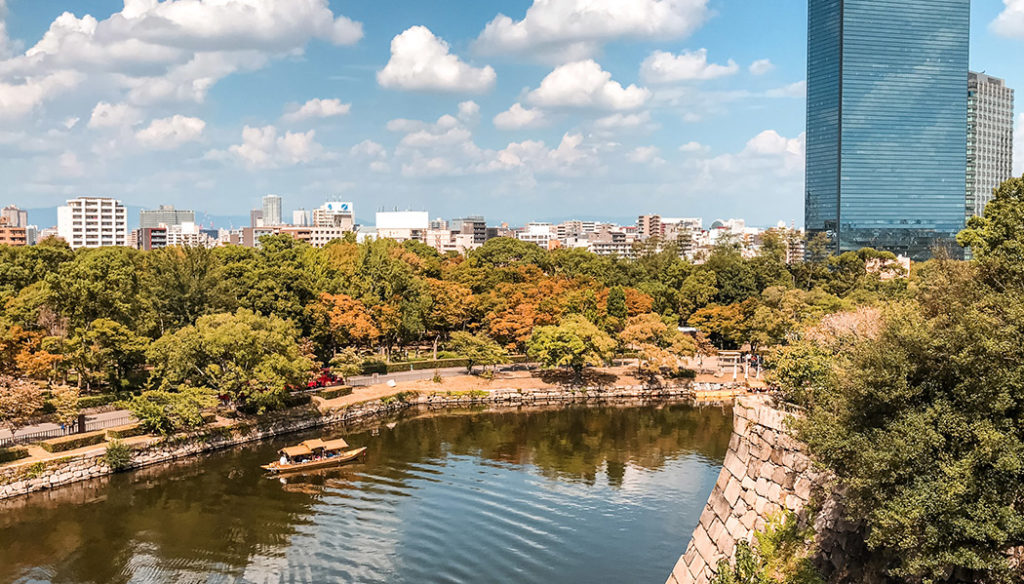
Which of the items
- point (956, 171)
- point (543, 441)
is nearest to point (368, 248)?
point (543, 441)

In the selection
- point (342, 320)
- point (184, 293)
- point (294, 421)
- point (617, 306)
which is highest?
point (184, 293)

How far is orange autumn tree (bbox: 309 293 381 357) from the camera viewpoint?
46906mm

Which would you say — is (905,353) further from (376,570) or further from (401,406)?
(401,406)

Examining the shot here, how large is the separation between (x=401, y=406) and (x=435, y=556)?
2278cm

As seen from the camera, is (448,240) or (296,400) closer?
(296,400)

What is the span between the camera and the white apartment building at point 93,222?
144 m

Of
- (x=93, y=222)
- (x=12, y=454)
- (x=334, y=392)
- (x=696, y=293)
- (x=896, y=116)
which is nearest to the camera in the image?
(x=12, y=454)

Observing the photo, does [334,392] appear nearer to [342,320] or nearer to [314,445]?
[342,320]

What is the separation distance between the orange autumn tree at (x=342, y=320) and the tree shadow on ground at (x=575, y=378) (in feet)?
39.7

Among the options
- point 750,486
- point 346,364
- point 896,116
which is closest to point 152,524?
point 346,364

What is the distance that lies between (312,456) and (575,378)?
21830 millimetres

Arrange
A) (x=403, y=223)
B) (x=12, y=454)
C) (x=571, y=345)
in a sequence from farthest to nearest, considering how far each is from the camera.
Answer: (x=403, y=223), (x=571, y=345), (x=12, y=454)

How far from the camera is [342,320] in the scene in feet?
153

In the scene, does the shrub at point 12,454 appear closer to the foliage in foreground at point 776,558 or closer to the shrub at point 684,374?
the foliage in foreground at point 776,558
